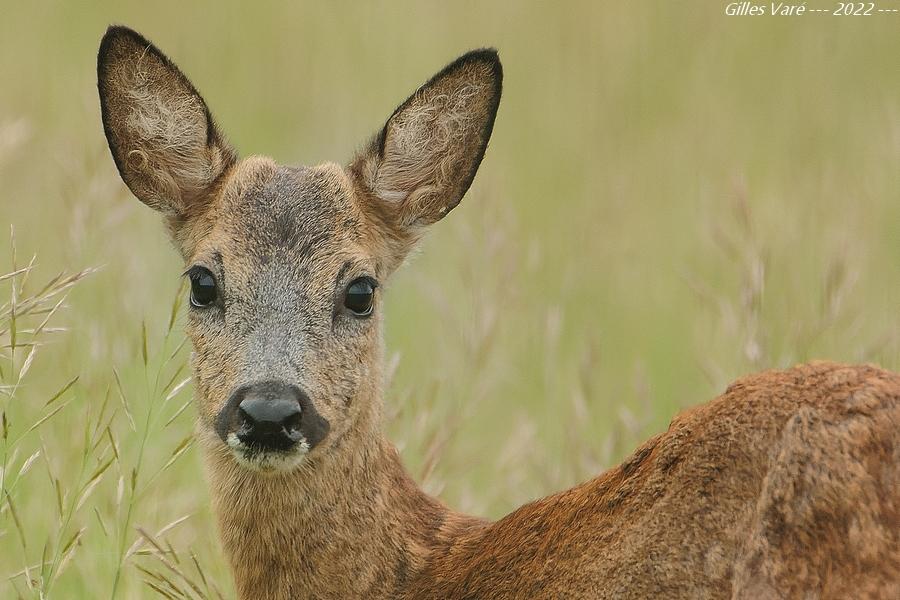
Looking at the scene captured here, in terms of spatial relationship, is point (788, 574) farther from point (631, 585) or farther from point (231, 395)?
point (231, 395)

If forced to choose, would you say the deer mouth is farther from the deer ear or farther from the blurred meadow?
the deer ear

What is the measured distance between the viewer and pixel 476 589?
4.83 meters

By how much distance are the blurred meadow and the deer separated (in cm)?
30

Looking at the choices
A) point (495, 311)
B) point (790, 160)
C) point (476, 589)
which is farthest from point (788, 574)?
point (790, 160)

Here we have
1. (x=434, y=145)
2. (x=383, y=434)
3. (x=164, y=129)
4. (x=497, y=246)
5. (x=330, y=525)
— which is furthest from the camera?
(x=497, y=246)

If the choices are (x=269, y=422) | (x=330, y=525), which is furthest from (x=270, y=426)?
(x=330, y=525)

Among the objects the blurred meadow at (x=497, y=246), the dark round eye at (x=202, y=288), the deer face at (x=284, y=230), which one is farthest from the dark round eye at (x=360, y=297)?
the blurred meadow at (x=497, y=246)

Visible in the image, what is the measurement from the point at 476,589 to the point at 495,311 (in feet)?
10.4

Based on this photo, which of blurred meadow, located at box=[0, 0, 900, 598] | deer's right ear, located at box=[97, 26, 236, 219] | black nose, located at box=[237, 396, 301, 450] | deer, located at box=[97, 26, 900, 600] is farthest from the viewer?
blurred meadow, located at box=[0, 0, 900, 598]

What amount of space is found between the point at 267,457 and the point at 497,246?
3.12 meters

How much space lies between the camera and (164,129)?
621 centimetres

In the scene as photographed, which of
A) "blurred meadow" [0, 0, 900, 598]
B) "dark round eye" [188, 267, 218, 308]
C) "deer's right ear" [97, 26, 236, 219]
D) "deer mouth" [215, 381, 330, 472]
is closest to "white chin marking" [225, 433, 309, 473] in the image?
"deer mouth" [215, 381, 330, 472]

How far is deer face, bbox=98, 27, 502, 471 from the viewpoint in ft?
17.4

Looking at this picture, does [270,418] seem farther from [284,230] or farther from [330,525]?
[284,230]
